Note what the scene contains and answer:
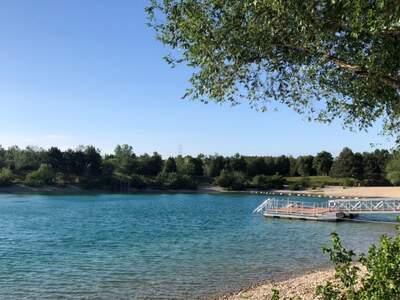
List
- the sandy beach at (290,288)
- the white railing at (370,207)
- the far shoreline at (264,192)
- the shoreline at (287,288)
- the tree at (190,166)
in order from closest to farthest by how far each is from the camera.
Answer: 1. the sandy beach at (290,288)
2. the shoreline at (287,288)
3. the white railing at (370,207)
4. the far shoreline at (264,192)
5. the tree at (190,166)

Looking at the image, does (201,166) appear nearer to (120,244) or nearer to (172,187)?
(172,187)

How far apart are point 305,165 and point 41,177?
8572 centimetres

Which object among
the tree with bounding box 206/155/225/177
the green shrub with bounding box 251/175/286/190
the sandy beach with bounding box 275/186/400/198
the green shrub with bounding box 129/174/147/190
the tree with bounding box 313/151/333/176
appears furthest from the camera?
the tree with bounding box 206/155/225/177

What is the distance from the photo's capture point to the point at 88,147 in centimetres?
15038

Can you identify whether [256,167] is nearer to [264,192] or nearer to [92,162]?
[264,192]

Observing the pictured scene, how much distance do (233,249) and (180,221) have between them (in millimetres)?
23003

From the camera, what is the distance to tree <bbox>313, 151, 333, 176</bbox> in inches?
6260

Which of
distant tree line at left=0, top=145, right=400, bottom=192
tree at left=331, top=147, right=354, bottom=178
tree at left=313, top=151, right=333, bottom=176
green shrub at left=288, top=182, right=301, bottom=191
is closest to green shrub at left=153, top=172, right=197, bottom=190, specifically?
distant tree line at left=0, top=145, right=400, bottom=192

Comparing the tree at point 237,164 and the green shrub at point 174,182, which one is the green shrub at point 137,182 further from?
the tree at point 237,164

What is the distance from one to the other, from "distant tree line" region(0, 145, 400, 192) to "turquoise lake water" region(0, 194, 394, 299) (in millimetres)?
91104

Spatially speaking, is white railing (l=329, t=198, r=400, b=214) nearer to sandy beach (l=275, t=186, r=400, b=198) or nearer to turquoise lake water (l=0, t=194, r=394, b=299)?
turquoise lake water (l=0, t=194, r=394, b=299)

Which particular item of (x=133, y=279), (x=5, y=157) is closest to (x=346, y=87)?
(x=133, y=279)

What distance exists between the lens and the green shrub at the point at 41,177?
13012cm

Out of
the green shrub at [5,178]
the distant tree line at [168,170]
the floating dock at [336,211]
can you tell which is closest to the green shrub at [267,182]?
the distant tree line at [168,170]
